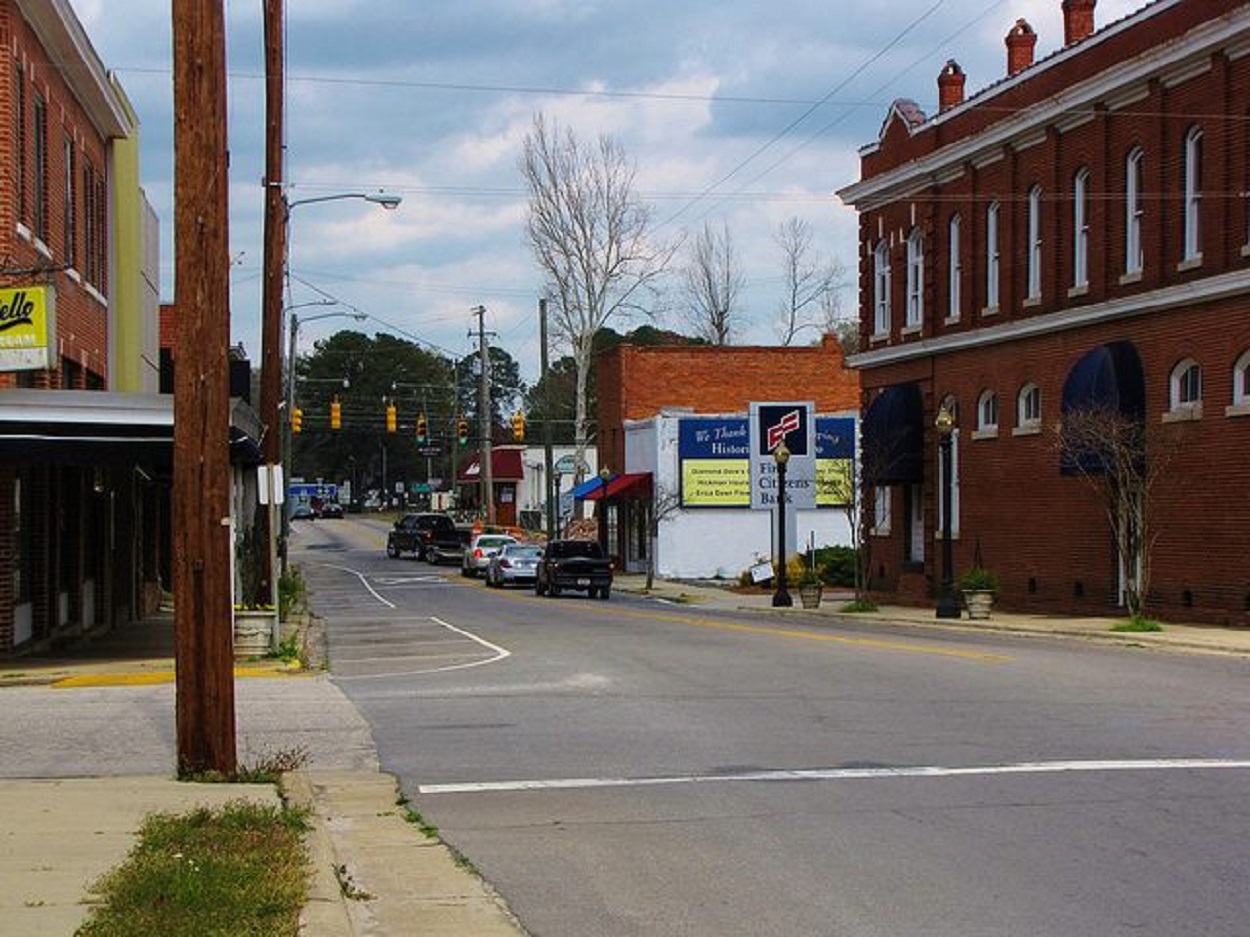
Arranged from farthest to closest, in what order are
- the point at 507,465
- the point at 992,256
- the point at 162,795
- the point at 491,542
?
the point at 507,465
the point at 491,542
the point at 992,256
the point at 162,795

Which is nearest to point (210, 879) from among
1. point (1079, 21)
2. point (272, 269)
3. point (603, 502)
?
point (272, 269)

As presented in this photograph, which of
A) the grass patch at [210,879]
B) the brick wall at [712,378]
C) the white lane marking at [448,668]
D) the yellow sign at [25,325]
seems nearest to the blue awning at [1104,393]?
the white lane marking at [448,668]

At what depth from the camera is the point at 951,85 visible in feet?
144

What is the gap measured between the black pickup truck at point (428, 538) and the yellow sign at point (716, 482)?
50.2 ft

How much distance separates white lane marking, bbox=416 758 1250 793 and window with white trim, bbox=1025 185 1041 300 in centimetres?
2550

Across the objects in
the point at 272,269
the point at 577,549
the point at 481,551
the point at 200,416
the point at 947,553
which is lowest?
the point at 481,551

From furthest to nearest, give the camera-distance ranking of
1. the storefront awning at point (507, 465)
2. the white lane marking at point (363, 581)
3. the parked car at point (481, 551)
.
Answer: the storefront awning at point (507, 465) → the parked car at point (481, 551) → the white lane marking at point (363, 581)

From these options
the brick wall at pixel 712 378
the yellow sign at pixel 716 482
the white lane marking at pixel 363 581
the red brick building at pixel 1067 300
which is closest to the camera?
the red brick building at pixel 1067 300

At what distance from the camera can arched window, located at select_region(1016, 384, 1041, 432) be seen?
3709cm

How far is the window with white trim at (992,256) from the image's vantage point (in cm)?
3919

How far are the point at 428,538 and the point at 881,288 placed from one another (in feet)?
115

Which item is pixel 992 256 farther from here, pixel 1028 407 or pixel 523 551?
pixel 523 551

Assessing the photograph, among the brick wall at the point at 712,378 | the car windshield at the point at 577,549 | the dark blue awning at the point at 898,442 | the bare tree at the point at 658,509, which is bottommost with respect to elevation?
Result: the car windshield at the point at 577,549

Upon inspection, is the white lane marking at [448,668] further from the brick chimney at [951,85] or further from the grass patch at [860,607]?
the brick chimney at [951,85]
